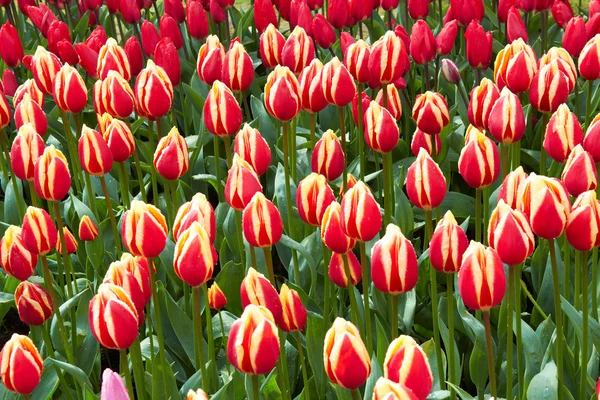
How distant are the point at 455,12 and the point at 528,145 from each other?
26.3 inches

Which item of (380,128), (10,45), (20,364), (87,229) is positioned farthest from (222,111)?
(10,45)

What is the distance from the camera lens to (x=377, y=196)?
11.5ft

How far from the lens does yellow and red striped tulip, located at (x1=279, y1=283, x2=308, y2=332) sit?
2.02 metres

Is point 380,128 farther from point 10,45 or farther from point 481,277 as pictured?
point 10,45

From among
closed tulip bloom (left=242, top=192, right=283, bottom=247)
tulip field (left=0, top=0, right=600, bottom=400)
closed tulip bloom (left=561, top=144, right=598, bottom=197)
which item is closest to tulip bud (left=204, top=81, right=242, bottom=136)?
tulip field (left=0, top=0, right=600, bottom=400)

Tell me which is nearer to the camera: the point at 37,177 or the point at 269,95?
the point at 37,177

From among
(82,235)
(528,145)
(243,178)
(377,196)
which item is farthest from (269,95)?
(528,145)

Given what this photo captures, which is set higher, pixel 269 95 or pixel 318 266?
pixel 269 95

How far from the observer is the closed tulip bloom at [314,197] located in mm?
2145

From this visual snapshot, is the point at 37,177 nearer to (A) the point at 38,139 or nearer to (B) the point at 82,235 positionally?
(A) the point at 38,139

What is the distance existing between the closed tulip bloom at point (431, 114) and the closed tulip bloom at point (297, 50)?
25.3 inches

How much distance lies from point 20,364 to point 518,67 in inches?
64.0

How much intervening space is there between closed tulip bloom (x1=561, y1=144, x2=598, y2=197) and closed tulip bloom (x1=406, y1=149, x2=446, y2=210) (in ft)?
0.92

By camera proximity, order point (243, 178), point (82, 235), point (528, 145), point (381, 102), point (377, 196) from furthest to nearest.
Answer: point (528, 145)
point (377, 196)
point (381, 102)
point (82, 235)
point (243, 178)
